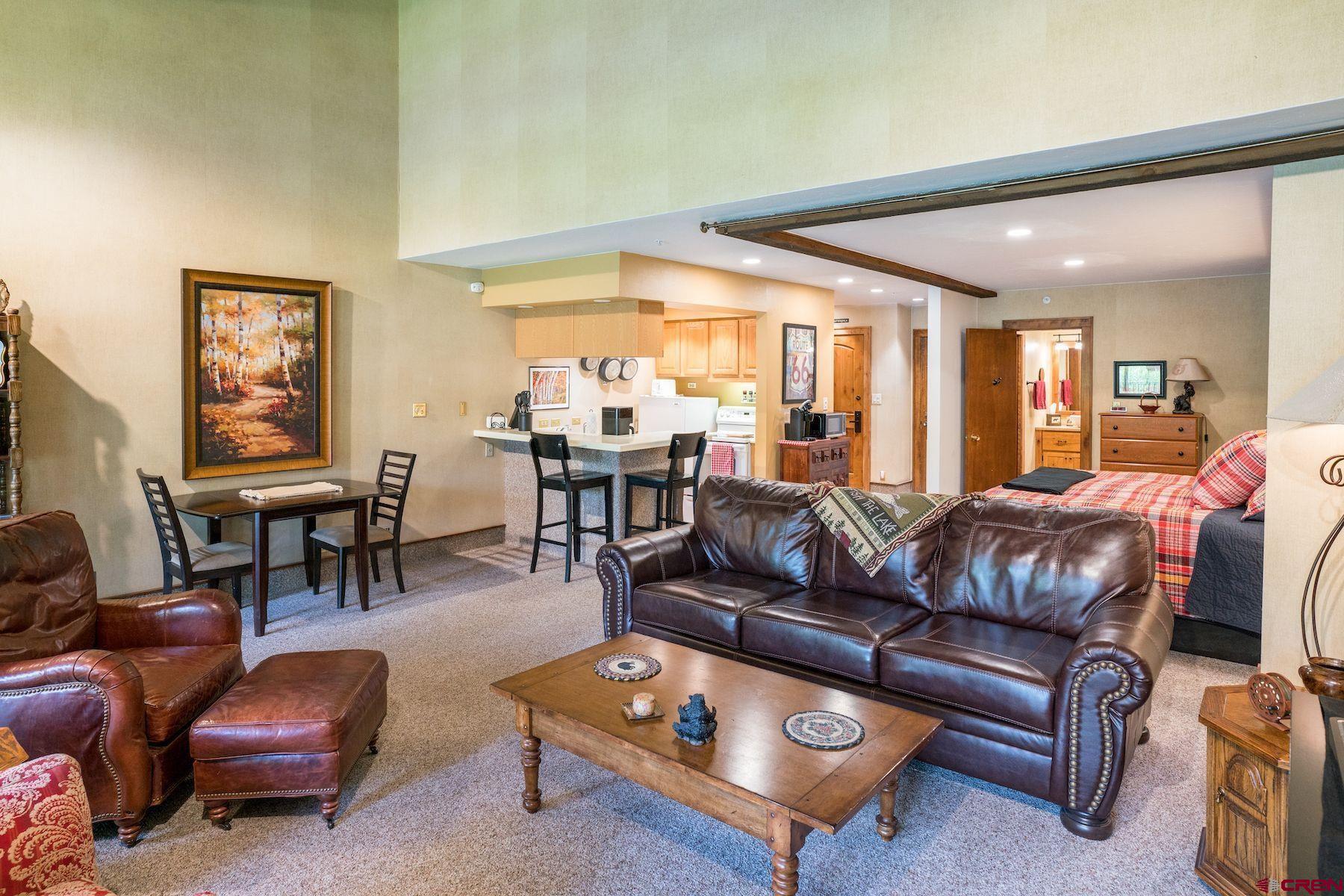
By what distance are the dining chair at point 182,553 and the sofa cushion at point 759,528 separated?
8.81ft

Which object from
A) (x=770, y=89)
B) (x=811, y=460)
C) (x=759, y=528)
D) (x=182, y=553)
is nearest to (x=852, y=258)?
(x=770, y=89)

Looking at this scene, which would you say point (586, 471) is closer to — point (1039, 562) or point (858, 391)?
point (1039, 562)

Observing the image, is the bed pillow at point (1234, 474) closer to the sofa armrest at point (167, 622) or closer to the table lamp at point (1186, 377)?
the table lamp at point (1186, 377)

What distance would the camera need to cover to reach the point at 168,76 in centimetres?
468

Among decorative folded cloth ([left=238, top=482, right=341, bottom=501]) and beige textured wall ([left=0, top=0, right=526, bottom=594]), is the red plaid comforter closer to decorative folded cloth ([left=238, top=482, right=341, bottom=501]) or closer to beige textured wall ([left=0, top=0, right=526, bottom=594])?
decorative folded cloth ([left=238, top=482, right=341, bottom=501])

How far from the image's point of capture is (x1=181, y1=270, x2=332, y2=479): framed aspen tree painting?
4906 millimetres

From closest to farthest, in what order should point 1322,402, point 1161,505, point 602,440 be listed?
point 1322,402, point 1161,505, point 602,440

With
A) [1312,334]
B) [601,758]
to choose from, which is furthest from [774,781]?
[1312,334]

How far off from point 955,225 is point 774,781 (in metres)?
3.77

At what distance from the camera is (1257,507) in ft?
12.7

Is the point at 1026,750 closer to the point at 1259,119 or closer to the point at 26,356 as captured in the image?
the point at 1259,119

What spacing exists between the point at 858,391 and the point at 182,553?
24.2ft

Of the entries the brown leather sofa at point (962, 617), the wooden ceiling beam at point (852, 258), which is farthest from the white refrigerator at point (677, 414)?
the brown leather sofa at point (962, 617)

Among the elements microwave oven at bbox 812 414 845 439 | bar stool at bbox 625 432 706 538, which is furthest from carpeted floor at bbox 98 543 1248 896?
microwave oven at bbox 812 414 845 439
